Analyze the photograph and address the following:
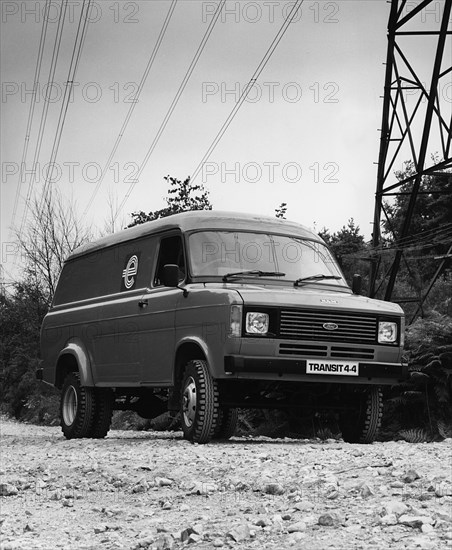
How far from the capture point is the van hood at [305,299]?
1063 cm

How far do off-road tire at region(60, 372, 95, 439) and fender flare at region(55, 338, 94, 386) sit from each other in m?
0.18

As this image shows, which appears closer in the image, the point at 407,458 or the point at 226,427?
the point at 407,458

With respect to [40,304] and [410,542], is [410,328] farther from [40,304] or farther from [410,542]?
[40,304]

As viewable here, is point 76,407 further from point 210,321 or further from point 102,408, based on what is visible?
point 210,321

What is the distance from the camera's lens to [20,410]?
97.2ft

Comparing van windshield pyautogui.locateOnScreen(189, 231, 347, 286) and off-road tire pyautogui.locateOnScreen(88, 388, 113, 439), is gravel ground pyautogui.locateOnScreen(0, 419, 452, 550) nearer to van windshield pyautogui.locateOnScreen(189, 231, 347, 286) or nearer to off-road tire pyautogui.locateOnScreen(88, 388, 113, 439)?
van windshield pyautogui.locateOnScreen(189, 231, 347, 286)

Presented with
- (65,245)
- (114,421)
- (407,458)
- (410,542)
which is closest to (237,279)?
(407,458)

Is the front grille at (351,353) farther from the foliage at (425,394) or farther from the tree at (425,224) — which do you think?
the tree at (425,224)

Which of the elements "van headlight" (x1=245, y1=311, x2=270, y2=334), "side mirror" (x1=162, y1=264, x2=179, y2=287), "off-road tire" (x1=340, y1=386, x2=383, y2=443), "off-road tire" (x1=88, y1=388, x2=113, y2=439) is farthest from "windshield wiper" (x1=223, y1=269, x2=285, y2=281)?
"off-road tire" (x1=88, y1=388, x2=113, y2=439)

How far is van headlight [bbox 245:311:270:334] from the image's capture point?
34.6ft

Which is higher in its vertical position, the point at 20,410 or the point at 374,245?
the point at 374,245

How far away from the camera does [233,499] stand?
7266 mm

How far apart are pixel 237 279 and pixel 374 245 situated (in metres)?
15.1

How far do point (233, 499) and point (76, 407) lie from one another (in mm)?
6927
